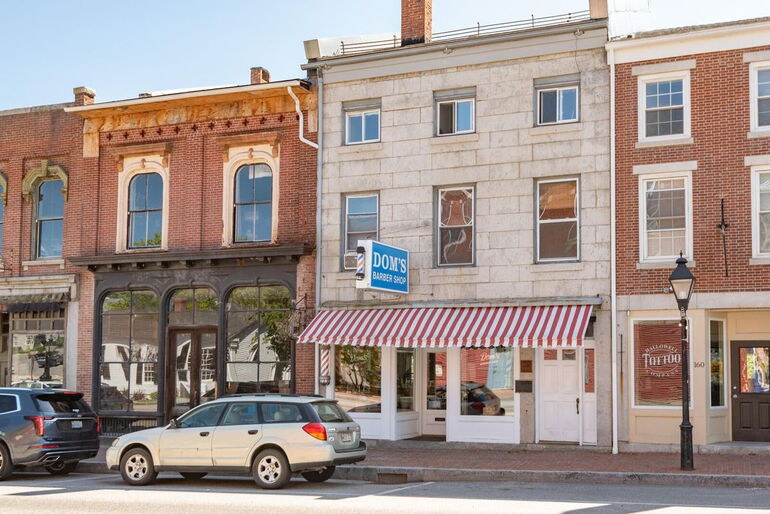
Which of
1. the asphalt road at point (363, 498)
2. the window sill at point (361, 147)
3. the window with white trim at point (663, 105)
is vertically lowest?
the asphalt road at point (363, 498)

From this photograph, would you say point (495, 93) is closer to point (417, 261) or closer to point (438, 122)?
point (438, 122)

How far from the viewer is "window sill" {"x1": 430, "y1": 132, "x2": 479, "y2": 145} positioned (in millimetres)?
21497

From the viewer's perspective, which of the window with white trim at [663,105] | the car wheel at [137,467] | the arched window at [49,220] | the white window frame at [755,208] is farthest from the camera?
the arched window at [49,220]

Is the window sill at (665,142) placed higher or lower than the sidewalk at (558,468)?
higher

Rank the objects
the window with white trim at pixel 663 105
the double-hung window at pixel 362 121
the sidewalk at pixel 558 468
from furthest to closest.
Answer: the double-hung window at pixel 362 121 < the window with white trim at pixel 663 105 < the sidewalk at pixel 558 468

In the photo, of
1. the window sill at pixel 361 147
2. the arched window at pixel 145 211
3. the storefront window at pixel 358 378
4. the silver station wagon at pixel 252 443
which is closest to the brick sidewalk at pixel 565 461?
the storefront window at pixel 358 378

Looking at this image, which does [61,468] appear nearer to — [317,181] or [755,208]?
[317,181]

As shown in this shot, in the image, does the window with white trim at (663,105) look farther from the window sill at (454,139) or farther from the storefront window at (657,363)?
the storefront window at (657,363)

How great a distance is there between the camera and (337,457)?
50.5ft

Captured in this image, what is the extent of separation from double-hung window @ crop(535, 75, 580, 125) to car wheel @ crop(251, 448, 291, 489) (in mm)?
9549

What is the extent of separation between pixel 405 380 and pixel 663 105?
26.5 ft

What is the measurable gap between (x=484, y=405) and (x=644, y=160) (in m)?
6.09

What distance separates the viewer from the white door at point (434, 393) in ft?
72.7

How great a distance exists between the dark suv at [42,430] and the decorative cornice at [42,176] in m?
9.17
